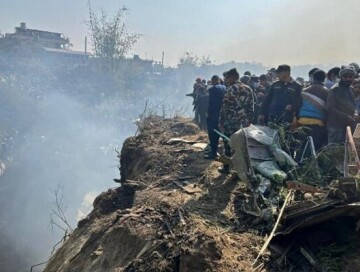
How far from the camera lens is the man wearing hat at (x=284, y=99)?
207 inches

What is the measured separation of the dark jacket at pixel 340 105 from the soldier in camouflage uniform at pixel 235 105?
47.3 inches

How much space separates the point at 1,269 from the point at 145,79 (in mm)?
24149

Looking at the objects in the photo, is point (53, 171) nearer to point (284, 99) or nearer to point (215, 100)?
point (215, 100)

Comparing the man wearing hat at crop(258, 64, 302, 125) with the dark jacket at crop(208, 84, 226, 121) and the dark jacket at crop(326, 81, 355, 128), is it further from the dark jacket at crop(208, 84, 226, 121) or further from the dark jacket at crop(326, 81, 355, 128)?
the dark jacket at crop(208, 84, 226, 121)

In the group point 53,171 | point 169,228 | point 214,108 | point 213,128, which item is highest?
point 214,108

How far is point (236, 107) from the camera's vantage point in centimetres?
566

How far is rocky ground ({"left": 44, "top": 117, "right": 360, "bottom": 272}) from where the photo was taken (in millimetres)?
2945

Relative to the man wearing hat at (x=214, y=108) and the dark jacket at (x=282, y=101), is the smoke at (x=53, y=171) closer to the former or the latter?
the man wearing hat at (x=214, y=108)

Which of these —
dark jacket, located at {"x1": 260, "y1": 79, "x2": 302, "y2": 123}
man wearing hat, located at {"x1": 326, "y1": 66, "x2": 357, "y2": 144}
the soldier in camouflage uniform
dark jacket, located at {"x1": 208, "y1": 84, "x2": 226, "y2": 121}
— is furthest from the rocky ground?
man wearing hat, located at {"x1": 326, "y1": 66, "x2": 357, "y2": 144}

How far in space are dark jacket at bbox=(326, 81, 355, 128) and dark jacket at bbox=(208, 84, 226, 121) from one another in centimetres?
177

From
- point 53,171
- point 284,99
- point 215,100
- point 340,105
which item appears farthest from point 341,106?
point 53,171

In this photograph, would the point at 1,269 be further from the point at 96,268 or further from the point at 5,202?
the point at 96,268

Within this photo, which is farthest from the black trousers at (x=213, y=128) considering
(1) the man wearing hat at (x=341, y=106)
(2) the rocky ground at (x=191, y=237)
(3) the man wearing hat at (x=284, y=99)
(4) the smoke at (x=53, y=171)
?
(4) the smoke at (x=53, y=171)

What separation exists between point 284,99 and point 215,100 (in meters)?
1.25
